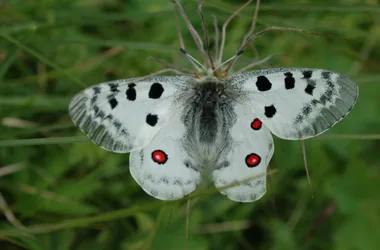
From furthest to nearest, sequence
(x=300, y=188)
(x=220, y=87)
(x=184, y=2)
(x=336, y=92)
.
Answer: (x=300, y=188), (x=184, y=2), (x=220, y=87), (x=336, y=92)

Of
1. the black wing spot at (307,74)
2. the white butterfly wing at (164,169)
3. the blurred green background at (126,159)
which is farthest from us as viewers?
the blurred green background at (126,159)

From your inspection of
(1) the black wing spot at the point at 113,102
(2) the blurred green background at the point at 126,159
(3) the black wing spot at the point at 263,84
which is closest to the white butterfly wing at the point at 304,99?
(3) the black wing spot at the point at 263,84

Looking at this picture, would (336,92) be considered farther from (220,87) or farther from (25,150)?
(25,150)

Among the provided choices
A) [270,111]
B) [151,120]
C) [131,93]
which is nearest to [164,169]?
[151,120]

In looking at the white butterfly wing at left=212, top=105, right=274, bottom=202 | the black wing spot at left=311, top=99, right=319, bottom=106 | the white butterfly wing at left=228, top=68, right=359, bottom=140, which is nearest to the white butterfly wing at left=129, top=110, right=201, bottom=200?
the white butterfly wing at left=212, top=105, right=274, bottom=202

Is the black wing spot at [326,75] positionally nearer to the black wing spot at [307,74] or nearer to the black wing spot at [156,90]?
the black wing spot at [307,74]

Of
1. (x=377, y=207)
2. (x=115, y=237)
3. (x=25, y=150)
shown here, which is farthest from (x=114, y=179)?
(x=377, y=207)
